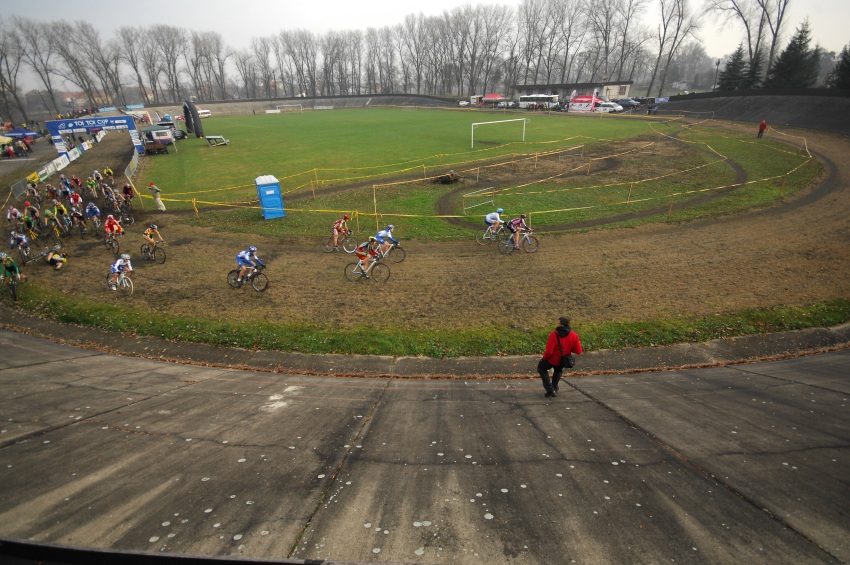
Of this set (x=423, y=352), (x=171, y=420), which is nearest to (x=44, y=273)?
(x=171, y=420)

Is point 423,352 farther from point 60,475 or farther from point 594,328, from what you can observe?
point 60,475

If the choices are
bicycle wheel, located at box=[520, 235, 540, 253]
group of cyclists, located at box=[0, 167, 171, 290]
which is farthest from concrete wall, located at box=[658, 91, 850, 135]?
group of cyclists, located at box=[0, 167, 171, 290]

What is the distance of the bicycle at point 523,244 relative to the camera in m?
18.0

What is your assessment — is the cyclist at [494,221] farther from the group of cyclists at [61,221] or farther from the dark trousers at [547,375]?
the group of cyclists at [61,221]

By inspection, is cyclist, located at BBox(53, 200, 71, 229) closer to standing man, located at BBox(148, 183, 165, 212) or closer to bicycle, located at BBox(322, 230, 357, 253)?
standing man, located at BBox(148, 183, 165, 212)

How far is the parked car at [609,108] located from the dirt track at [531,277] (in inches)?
2359

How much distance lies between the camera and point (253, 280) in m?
15.2

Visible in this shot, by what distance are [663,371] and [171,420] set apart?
36.6 ft

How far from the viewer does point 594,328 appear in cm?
1212

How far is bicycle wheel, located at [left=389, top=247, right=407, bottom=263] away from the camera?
17.3 meters

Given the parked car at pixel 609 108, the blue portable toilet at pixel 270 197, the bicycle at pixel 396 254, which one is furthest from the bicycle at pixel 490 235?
the parked car at pixel 609 108

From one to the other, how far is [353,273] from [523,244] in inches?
308

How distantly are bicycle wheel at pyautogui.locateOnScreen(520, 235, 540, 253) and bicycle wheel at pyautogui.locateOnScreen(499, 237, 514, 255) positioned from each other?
1.93 feet

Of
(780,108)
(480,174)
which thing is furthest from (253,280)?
(780,108)
